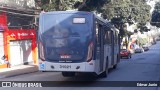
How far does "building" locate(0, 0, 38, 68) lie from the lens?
1200 inches

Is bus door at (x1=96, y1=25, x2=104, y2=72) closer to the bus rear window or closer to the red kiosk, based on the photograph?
the bus rear window

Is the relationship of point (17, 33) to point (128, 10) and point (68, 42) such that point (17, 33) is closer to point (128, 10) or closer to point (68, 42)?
point (68, 42)

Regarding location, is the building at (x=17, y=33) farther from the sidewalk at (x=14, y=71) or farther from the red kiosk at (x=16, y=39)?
the sidewalk at (x=14, y=71)

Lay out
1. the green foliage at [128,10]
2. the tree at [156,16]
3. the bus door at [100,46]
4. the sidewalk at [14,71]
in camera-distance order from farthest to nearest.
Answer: the tree at [156,16]
the green foliage at [128,10]
the sidewalk at [14,71]
the bus door at [100,46]

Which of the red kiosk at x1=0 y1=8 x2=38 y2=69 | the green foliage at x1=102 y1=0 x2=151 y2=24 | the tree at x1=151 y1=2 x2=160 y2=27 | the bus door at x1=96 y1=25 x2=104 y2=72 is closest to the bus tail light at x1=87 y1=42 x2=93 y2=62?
the bus door at x1=96 y1=25 x2=104 y2=72

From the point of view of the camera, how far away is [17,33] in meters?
33.1

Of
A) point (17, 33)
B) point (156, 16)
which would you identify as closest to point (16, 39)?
point (17, 33)

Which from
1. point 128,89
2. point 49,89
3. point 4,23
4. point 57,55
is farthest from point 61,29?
point 4,23

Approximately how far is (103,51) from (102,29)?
1.12 metres

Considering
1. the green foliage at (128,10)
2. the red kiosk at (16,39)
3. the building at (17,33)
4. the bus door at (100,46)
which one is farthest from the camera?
the green foliage at (128,10)

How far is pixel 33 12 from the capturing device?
3403cm

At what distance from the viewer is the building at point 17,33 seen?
100ft

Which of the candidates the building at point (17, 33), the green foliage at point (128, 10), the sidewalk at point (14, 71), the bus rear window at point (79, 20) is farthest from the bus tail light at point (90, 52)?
the green foliage at point (128, 10)

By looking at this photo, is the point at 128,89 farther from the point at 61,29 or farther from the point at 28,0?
the point at 28,0
